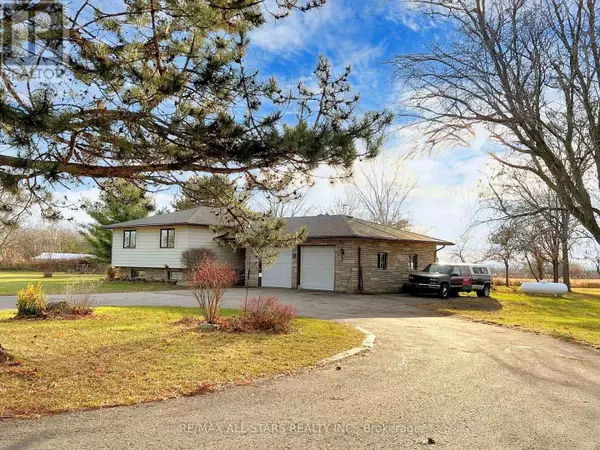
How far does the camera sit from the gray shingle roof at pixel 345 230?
2189 centimetres

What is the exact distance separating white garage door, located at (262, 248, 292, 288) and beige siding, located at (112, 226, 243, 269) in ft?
8.20

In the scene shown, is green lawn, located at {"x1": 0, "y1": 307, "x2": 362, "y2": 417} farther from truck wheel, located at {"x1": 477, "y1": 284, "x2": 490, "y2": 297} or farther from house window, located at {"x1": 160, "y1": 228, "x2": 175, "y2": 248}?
house window, located at {"x1": 160, "y1": 228, "x2": 175, "y2": 248}

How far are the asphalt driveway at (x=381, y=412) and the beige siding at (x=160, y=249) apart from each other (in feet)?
58.0

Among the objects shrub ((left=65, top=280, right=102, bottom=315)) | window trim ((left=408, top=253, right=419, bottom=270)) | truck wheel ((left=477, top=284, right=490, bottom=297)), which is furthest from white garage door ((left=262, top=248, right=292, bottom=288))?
shrub ((left=65, top=280, right=102, bottom=315))

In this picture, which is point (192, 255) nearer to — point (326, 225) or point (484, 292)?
point (326, 225)

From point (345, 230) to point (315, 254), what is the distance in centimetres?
207

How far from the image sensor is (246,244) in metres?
8.78

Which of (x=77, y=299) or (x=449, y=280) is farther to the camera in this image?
(x=449, y=280)

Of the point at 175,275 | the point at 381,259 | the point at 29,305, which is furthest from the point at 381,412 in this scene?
the point at 175,275

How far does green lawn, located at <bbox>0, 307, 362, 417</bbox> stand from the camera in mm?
5250

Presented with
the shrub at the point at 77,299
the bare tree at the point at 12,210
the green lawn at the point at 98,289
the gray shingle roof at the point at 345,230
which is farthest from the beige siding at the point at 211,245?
the bare tree at the point at 12,210

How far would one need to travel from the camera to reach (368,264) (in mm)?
22391

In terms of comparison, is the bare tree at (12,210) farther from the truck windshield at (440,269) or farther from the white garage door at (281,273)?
the truck windshield at (440,269)

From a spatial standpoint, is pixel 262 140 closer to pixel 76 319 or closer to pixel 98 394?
pixel 98 394
